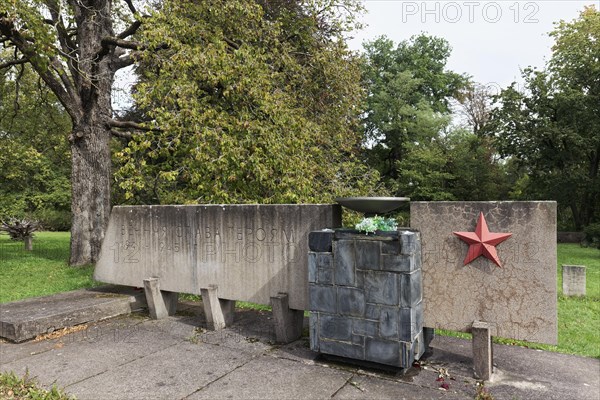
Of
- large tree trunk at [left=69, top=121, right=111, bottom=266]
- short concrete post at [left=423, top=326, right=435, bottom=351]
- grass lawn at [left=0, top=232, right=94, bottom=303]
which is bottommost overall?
grass lawn at [left=0, top=232, right=94, bottom=303]

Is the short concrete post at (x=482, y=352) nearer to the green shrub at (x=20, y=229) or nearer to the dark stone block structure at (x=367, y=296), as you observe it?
the dark stone block structure at (x=367, y=296)

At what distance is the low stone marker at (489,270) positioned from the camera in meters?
4.01

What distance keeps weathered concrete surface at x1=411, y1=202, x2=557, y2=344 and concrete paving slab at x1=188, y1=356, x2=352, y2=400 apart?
4.10 ft

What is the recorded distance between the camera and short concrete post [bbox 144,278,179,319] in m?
6.42

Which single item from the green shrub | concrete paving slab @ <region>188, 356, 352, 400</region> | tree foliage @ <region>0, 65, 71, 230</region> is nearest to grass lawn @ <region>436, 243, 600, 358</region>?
concrete paving slab @ <region>188, 356, 352, 400</region>

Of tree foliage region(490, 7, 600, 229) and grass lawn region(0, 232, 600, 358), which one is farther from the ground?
tree foliage region(490, 7, 600, 229)

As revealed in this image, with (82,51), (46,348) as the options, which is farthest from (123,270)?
(82,51)

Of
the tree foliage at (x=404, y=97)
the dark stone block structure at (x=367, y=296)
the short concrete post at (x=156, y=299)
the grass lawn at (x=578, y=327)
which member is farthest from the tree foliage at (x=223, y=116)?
the tree foliage at (x=404, y=97)

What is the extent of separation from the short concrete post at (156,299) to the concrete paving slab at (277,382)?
2.42 meters

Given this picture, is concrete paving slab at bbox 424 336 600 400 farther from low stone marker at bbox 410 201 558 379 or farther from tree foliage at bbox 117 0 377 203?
tree foliage at bbox 117 0 377 203

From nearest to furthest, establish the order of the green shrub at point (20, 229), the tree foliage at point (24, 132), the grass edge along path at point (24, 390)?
the grass edge along path at point (24, 390) < the tree foliage at point (24, 132) < the green shrub at point (20, 229)

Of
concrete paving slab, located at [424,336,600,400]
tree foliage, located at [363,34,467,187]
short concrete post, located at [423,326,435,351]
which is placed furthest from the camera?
tree foliage, located at [363,34,467,187]

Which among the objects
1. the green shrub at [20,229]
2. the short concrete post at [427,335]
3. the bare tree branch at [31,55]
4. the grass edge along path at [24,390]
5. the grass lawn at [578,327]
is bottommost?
the grass lawn at [578,327]

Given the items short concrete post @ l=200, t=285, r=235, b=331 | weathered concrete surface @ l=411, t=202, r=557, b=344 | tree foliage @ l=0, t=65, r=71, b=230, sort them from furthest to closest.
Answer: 1. tree foliage @ l=0, t=65, r=71, b=230
2. short concrete post @ l=200, t=285, r=235, b=331
3. weathered concrete surface @ l=411, t=202, r=557, b=344
